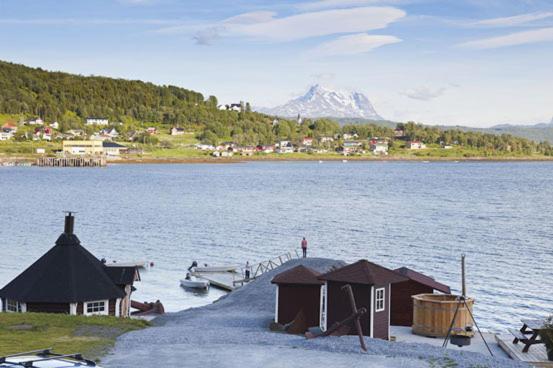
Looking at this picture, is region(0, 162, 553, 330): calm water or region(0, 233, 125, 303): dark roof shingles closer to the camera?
region(0, 233, 125, 303): dark roof shingles

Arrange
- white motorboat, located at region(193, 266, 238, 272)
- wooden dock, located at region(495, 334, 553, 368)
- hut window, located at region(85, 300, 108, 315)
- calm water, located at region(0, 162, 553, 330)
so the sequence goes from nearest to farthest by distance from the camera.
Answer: wooden dock, located at region(495, 334, 553, 368)
hut window, located at region(85, 300, 108, 315)
calm water, located at region(0, 162, 553, 330)
white motorboat, located at region(193, 266, 238, 272)

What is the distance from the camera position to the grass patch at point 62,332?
25.0 metres

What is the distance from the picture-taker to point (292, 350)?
25016 mm

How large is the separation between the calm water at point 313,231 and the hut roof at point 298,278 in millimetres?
12939

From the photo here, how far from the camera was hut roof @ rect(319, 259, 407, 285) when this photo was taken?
2895cm

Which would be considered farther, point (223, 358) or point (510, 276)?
point (510, 276)

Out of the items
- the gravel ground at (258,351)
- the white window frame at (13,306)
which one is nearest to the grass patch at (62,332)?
the gravel ground at (258,351)

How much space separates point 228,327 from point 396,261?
39.7m

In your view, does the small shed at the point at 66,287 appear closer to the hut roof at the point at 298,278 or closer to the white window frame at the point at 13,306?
the white window frame at the point at 13,306

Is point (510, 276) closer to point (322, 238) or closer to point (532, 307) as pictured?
point (532, 307)

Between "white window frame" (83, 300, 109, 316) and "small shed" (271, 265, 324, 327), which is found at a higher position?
"small shed" (271, 265, 324, 327)

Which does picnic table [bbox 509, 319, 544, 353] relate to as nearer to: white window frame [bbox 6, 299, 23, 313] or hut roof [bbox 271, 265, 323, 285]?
hut roof [bbox 271, 265, 323, 285]

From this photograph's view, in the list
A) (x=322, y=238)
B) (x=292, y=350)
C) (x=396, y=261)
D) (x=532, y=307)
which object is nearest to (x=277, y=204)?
(x=322, y=238)

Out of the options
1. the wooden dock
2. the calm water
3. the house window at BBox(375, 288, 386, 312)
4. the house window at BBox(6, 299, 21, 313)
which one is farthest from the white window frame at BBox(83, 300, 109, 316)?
the wooden dock
